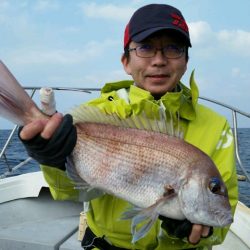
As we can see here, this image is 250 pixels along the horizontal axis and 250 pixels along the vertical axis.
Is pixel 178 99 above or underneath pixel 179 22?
underneath

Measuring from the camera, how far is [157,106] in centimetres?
229

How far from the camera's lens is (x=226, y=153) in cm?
238

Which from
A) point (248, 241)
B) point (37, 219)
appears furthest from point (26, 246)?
point (248, 241)

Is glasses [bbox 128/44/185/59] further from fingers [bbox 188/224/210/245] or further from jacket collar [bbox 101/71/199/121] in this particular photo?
fingers [bbox 188/224/210/245]

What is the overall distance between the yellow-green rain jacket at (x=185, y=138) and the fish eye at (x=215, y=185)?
0.42 m

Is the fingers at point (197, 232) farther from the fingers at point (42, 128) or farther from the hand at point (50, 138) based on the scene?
the fingers at point (42, 128)

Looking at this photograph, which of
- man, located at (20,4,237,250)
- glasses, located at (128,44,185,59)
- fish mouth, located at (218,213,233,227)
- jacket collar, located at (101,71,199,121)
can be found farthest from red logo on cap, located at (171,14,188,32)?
fish mouth, located at (218,213,233,227)

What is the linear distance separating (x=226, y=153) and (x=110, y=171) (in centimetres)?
85

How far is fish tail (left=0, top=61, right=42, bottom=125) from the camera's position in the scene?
5.65 ft

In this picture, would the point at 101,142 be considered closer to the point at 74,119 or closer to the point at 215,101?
the point at 74,119

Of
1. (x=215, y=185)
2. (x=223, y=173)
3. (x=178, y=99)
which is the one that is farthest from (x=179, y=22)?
(x=215, y=185)

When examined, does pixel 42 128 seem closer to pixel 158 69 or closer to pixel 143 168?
pixel 143 168

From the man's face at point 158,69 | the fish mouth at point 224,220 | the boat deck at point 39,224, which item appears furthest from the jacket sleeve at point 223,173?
the boat deck at point 39,224

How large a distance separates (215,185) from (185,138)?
2.00ft
